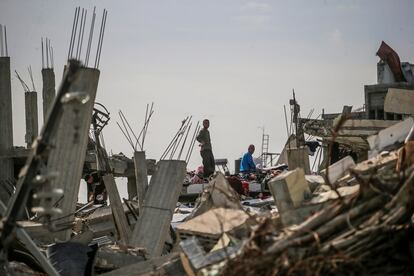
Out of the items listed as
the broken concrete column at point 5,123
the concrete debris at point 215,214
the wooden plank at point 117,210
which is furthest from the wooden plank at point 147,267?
the broken concrete column at point 5,123

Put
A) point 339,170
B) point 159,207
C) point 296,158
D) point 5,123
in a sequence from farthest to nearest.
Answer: point 5,123, point 296,158, point 159,207, point 339,170

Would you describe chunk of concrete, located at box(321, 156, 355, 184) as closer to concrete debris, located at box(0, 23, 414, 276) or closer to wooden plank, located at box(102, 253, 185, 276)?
concrete debris, located at box(0, 23, 414, 276)

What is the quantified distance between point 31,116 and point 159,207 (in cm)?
888

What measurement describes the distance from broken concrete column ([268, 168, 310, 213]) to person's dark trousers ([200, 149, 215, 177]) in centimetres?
1009

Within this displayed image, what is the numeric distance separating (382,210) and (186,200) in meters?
12.7

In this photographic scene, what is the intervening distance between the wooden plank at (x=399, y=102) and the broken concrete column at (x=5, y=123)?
764 centimetres

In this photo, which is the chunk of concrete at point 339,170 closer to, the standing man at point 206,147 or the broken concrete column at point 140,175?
the broken concrete column at point 140,175

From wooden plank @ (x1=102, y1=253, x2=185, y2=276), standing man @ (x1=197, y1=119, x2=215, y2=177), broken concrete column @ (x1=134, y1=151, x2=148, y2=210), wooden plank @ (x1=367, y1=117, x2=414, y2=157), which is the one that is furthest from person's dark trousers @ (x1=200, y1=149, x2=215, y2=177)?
wooden plank @ (x1=367, y1=117, x2=414, y2=157)

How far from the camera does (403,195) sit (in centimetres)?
609

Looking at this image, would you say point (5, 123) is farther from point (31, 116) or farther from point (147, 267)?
point (147, 267)

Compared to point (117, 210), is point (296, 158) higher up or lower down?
higher up

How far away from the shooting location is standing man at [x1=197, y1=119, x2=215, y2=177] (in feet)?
56.0

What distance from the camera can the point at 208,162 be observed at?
58.7 ft

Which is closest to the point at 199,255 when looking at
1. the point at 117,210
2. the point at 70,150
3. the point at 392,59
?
the point at 70,150
